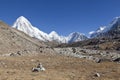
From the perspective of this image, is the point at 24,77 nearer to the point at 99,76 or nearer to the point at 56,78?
the point at 56,78

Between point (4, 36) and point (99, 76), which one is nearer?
point (99, 76)

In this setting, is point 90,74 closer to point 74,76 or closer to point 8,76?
point 74,76

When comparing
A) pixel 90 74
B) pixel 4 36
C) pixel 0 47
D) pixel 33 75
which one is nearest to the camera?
pixel 33 75

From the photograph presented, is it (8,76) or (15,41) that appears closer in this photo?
(8,76)

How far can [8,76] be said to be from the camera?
109ft

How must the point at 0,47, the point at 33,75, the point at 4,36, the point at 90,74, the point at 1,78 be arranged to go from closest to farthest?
the point at 1,78 → the point at 33,75 → the point at 90,74 → the point at 0,47 → the point at 4,36

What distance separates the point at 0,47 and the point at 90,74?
52977 millimetres

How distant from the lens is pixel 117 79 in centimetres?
3341

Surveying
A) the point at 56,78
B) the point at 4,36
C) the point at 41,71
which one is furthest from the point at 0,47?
the point at 56,78

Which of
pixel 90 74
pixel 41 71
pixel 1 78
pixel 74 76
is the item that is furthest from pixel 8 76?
pixel 90 74

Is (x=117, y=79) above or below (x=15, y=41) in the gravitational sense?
below

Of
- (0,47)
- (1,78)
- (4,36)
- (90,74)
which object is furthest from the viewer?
(4,36)

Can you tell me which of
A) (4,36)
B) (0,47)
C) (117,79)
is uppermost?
(4,36)

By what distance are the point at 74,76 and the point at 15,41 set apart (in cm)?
7205
